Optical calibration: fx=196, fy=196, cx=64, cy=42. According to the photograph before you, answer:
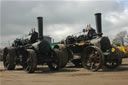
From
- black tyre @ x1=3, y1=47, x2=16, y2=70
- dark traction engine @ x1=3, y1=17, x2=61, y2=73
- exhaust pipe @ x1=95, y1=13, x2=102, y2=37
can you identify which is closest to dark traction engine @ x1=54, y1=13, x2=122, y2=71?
exhaust pipe @ x1=95, y1=13, x2=102, y2=37

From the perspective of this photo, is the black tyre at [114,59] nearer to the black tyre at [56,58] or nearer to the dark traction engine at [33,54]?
the black tyre at [56,58]

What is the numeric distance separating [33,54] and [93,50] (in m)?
2.99

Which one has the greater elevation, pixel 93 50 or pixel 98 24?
pixel 98 24

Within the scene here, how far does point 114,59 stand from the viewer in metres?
10.7

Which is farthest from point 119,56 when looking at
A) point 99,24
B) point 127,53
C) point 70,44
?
point 127,53

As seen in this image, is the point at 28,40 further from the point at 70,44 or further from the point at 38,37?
the point at 70,44

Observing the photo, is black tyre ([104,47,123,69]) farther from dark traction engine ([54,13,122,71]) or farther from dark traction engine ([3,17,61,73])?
dark traction engine ([3,17,61,73])

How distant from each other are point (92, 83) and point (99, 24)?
5.52 m

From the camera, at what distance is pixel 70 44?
12.8 m

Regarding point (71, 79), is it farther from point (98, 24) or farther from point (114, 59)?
point (98, 24)

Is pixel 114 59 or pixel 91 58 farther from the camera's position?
pixel 114 59

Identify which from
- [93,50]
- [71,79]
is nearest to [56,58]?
[93,50]

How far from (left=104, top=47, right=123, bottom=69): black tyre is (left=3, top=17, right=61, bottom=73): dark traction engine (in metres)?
2.75

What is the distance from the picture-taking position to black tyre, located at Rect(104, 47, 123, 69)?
10.2 m
